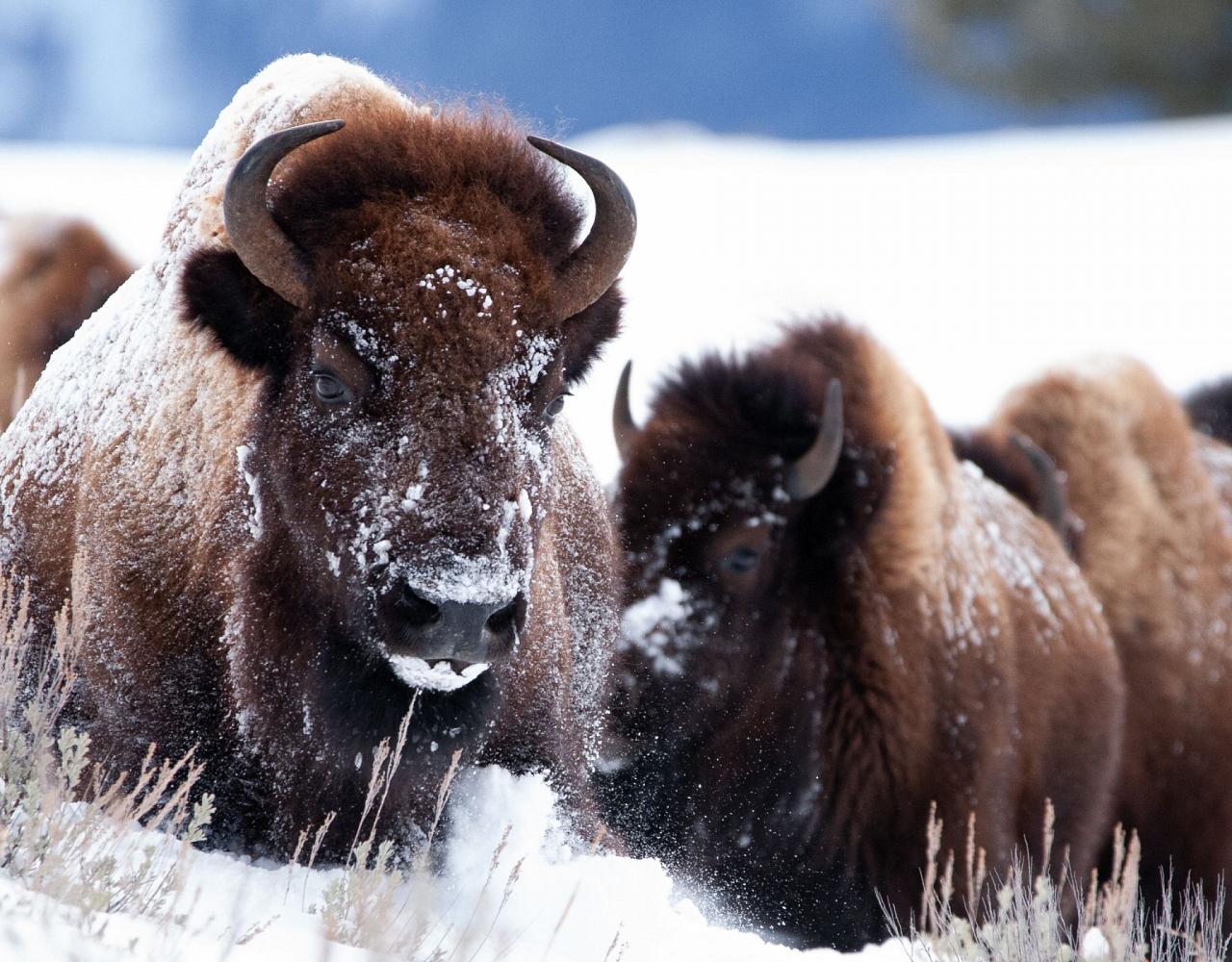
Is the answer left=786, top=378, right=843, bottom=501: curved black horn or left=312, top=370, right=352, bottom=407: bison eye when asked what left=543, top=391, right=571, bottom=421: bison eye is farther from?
left=786, top=378, right=843, bottom=501: curved black horn

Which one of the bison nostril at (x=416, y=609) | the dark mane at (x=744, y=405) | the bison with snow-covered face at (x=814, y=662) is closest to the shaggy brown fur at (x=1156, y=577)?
the bison with snow-covered face at (x=814, y=662)

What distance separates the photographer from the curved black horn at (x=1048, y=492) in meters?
7.44

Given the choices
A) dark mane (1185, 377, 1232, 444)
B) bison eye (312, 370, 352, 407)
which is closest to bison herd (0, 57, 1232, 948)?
bison eye (312, 370, 352, 407)

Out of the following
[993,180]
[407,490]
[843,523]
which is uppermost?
[993,180]

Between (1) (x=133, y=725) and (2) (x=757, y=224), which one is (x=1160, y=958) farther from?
(2) (x=757, y=224)

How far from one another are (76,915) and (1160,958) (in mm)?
3515

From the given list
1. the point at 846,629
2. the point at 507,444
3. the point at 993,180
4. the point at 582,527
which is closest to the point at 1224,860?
the point at 846,629

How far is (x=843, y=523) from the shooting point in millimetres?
6328

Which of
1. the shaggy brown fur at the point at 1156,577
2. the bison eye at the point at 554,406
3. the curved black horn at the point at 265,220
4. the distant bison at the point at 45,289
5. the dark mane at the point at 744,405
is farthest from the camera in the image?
the shaggy brown fur at the point at 1156,577

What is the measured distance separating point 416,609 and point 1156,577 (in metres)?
5.63

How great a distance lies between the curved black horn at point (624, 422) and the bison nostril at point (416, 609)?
3213 mm

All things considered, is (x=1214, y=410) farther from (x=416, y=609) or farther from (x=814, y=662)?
(x=416, y=609)

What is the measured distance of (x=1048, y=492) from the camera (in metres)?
7.47

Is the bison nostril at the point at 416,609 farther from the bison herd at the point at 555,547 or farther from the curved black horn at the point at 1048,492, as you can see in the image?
the curved black horn at the point at 1048,492
